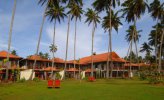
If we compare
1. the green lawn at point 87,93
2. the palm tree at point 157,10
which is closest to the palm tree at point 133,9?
the palm tree at point 157,10

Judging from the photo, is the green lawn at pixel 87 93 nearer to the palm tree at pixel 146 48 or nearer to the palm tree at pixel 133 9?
the palm tree at pixel 133 9

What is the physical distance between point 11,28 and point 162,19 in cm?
4239

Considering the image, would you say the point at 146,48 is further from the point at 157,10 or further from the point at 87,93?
the point at 87,93

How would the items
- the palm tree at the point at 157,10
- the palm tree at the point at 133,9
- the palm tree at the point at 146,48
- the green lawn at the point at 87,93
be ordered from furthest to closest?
the palm tree at the point at 146,48
the palm tree at the point at 157,10
the palm tree at the point at 133,9
the green lawn at the point at 87,93

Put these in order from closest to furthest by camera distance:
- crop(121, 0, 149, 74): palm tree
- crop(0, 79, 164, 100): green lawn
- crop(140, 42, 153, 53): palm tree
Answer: crop(0, 79, 164, 100): green lawn
crop(121, 0, 149, 74): palm tree
crop(140, 42, 153, 53): palm tree

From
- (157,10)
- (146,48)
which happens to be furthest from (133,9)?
(146,48)

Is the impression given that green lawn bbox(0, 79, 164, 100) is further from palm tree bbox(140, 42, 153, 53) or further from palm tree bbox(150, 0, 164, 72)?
palm tree bbox(140, 42, 153, 53)

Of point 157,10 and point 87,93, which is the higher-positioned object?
point 157,10

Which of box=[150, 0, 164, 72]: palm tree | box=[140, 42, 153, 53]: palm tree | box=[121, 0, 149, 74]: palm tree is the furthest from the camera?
box=[140, 42, 153, 53]: palm tree

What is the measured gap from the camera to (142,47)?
313 ft

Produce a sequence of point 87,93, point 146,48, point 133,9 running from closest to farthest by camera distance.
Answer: point 87,93 → point 133,9 → point 146,48

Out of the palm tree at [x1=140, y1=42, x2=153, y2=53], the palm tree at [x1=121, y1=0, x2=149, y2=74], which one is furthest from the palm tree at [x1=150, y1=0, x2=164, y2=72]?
the palm tree at [x1=140, y1=42, x2=153, y2=53]

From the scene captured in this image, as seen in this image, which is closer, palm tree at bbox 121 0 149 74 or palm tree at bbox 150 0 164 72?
palm tree at bbox 121 0 149 74

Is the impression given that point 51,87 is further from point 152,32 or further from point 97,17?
point 152,32
